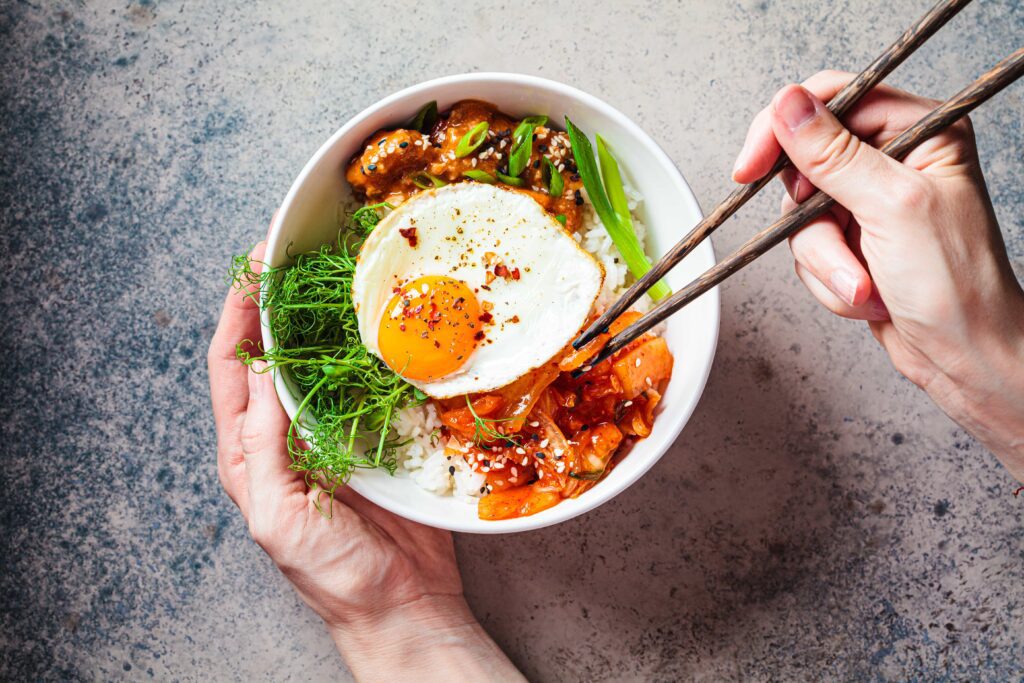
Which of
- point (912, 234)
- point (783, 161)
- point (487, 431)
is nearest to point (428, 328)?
point (487, 431)

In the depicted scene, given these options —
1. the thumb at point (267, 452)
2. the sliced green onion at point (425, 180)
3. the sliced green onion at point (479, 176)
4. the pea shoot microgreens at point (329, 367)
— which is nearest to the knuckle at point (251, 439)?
the thumb at point (267, 452)

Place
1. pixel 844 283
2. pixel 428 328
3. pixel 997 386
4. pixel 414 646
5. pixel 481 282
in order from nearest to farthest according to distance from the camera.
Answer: pixel 844 283 → pixel 997 386 → pixel 428 328 → pixel 481 282 → pixel 414 646

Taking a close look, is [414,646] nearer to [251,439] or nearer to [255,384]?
[251,439]

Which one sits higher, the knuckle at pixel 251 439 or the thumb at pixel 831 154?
the thumb at pixel 831 154

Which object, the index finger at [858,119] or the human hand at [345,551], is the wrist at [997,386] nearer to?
the index finger at [858,119]

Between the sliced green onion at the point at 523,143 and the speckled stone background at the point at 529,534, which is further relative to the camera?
the speckled stone background at the point at 529,534

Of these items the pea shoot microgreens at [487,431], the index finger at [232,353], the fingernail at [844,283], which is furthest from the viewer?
the index finger at [232,353]

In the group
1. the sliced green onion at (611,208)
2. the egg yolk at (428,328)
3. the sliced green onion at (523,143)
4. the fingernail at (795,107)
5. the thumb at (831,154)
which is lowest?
the egg yolk at (428,328)
